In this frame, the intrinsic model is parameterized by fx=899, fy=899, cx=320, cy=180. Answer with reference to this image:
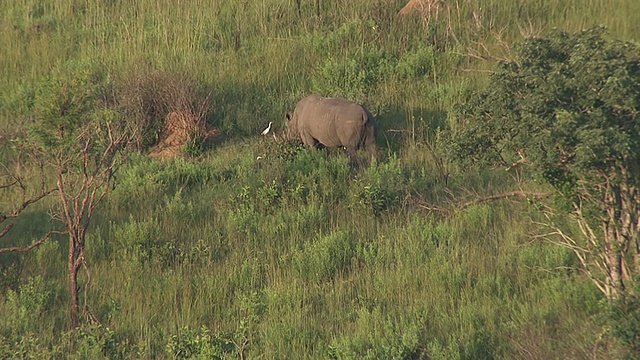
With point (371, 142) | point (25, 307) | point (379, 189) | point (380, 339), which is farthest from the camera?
point (371, 142)

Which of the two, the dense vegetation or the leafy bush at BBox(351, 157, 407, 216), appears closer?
the dense vegetation

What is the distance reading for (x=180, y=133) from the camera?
1197cm

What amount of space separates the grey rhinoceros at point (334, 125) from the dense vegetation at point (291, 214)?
33cm

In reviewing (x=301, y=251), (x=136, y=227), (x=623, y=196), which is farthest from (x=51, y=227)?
(x=623, y=196)

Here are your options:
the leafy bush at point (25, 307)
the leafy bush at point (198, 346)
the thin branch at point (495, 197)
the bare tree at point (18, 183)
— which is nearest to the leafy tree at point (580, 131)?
the thin branch at point (495, 197)

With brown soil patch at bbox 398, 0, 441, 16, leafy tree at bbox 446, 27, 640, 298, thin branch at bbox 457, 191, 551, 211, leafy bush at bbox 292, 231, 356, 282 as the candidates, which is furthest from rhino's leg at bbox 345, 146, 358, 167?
brown soil patch at bbox 398, 0, 441, 16

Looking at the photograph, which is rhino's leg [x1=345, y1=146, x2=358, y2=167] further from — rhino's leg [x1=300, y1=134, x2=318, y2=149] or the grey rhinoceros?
rhino's leg [x1=300, y1=134, x2=318, y2=149]

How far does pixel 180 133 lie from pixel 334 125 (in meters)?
2.37

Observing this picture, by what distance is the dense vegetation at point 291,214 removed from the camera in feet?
23.5

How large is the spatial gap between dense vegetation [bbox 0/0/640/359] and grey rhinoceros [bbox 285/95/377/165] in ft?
1.07

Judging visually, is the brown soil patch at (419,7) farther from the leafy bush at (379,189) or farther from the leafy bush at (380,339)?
the leafy bush at (380,339)

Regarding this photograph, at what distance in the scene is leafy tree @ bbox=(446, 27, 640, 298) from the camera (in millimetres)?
6340

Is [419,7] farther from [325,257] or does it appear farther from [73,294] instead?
[73,294]

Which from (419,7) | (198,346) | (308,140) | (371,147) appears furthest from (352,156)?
(419,7)
